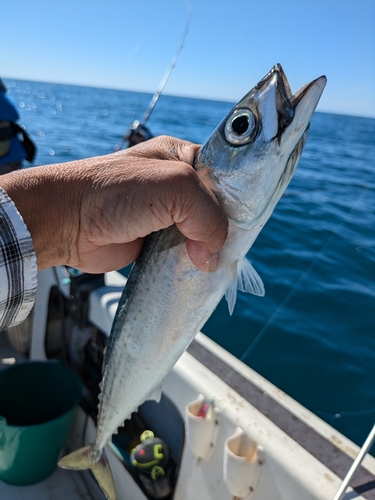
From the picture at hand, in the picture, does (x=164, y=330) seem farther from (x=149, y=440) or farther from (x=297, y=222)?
(x=297, y=222)

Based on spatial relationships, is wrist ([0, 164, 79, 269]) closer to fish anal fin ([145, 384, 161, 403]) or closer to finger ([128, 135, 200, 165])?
finger ([128, 135, 200, 165])

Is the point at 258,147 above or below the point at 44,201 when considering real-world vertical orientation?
above

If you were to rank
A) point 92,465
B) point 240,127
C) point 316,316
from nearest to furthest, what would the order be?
point 240,127 < point 92,465 < point 316,316

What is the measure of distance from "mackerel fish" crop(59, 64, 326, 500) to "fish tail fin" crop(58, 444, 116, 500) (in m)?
0.20

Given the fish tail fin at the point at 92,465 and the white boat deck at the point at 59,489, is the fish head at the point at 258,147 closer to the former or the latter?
the fish tail fin at the point at 92,465

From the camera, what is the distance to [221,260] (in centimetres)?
166

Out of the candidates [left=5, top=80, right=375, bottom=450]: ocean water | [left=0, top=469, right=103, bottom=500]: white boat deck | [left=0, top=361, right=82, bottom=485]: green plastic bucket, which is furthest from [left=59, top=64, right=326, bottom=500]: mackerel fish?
[left=5, top=80, right=375, bottom=450]: ocean water

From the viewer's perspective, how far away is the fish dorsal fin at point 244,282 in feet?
5.65

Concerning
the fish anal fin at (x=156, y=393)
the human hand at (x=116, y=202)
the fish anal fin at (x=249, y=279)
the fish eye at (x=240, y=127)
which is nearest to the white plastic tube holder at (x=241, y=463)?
the fish anal fin at (x=156, y=393)

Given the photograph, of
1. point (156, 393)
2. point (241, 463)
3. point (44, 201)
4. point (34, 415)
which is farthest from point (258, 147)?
point (34, 415)

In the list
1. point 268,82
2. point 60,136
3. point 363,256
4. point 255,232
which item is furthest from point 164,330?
point 60,136

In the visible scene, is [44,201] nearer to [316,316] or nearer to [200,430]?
[200,430]

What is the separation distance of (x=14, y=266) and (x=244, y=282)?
0.91m

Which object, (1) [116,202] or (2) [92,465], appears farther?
(2) [92,465]
